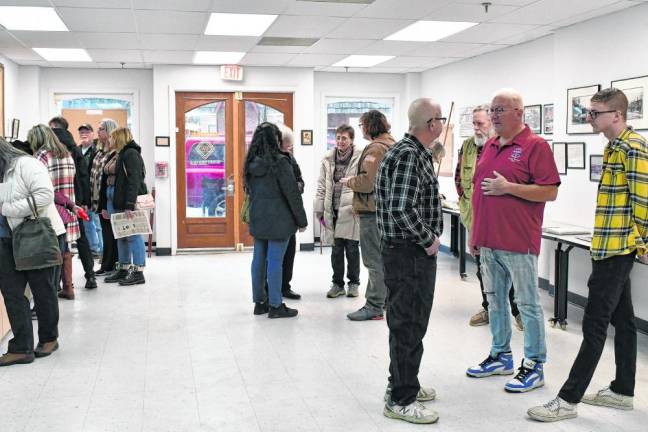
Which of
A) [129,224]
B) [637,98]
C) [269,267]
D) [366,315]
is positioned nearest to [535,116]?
[637,98]

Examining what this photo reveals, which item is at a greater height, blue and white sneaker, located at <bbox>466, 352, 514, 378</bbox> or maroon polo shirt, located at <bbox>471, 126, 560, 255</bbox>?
maroon polo shirt, located at <bbox>471, 126, 560, 255</bbox>

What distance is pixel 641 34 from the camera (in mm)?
5355

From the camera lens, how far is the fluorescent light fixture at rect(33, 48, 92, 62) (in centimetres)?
784

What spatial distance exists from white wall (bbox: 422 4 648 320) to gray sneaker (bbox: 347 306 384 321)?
1.96 m

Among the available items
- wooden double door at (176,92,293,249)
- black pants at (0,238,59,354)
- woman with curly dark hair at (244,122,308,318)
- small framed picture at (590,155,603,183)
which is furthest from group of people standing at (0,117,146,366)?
small framed picture at (590,155,603,183)

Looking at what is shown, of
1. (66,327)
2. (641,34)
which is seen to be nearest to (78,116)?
(66,327)

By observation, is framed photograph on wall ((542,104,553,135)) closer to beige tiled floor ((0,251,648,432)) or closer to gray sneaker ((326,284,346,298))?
beige tiled floor ((0,251,648,432))

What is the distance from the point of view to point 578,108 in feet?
20.2

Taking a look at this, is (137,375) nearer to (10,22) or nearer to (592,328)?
(592,328)

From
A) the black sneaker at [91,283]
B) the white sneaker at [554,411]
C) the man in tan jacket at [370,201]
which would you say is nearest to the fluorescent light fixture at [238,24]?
the man in tan jacket at [370,201]

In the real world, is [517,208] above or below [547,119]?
below

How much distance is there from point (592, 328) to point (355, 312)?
242 cm

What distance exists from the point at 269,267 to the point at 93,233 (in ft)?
9.80

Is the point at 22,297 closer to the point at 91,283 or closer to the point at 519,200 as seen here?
the point at 91,283
